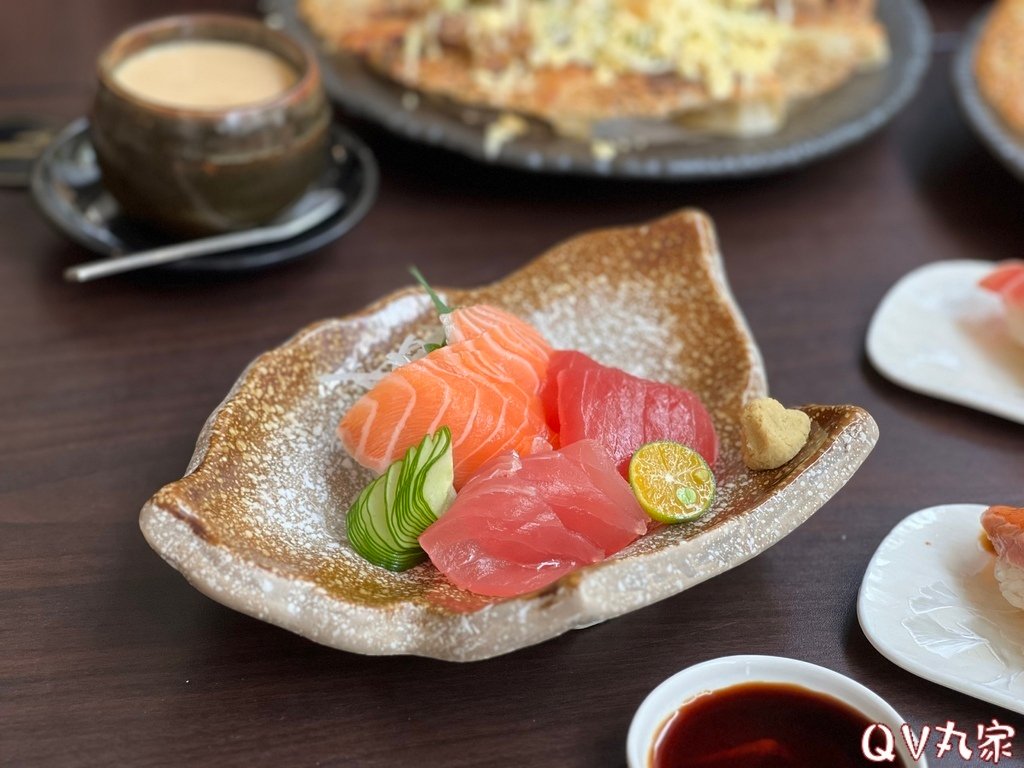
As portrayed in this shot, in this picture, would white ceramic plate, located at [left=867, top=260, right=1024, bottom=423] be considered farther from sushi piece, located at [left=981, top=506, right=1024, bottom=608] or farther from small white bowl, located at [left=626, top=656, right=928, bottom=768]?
small white bowl, located at [left=626, top=656, right=928, bottom=768]

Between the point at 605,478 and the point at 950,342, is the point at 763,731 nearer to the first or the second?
the point at 605,478

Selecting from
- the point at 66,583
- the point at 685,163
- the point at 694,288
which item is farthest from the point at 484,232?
the point at 66,583

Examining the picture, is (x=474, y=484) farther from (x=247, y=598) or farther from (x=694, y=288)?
(x=694, y=288)

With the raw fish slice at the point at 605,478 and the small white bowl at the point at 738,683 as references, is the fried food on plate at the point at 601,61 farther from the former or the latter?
the small white bowl at the point at 738,683

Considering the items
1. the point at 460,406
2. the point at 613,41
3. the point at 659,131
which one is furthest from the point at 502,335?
the point at 613,41

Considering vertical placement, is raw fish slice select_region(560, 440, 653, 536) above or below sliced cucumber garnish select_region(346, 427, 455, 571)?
above

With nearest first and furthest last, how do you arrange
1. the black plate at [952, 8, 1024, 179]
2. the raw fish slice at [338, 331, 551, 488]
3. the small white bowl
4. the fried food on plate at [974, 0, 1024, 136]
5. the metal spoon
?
the small white bowl, the raw fish slice at [338, 331, 551, 488], the metal spoon, the black plate at [952, 8, 1024, 179], the fried food on plate at [974, 0, 1024, 136]

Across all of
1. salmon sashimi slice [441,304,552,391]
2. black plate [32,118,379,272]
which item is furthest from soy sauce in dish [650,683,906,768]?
black plate [32,118,379,272]
